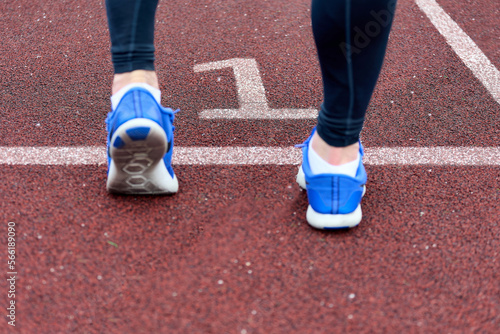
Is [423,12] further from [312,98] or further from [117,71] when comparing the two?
[117,71]

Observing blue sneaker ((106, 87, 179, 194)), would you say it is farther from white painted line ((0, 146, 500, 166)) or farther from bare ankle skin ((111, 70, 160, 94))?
white painted line ((0, 146, 500, 166))

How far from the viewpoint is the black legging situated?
4.33 ft

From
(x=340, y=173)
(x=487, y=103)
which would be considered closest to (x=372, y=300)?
(x=340, y=173)

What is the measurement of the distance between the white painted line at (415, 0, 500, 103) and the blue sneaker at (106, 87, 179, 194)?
1594 millimetres

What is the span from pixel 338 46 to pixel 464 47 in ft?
5.53

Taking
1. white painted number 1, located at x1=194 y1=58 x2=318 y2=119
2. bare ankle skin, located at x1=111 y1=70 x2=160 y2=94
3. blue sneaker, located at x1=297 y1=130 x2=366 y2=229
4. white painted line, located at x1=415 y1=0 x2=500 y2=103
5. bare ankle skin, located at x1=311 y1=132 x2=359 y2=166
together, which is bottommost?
white painted line, located at x1=415 y1=0 x2=500 y2=103

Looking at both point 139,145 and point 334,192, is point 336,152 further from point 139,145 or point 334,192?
point 139,145


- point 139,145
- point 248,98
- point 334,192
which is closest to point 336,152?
point 334,192

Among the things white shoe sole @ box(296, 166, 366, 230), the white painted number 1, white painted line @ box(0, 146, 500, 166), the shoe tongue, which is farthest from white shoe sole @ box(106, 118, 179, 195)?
the white painted number 1

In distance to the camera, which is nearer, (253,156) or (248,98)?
(253,156)

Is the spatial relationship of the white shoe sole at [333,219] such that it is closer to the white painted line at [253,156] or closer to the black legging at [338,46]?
the black legging at [338,46]

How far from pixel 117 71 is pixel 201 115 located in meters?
0.69

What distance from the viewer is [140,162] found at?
1.50m

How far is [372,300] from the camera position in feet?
4.34
